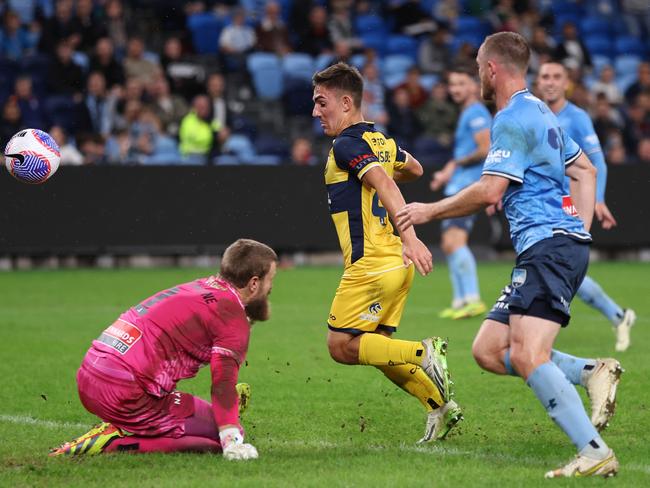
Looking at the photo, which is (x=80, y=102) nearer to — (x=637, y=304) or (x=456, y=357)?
(x=637, y=304)

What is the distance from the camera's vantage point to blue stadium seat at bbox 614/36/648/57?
24.0 meters

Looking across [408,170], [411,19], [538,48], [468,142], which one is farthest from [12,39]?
[408,170]

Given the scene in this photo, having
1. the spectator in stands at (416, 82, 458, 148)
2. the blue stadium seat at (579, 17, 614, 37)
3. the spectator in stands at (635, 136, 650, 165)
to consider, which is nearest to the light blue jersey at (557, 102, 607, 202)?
the spectator in stands at (416, 82, 458, 148)

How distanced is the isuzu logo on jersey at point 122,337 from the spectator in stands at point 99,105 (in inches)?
508

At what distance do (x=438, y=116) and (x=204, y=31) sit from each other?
4590 mm

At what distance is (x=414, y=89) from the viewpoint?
66.3 feet

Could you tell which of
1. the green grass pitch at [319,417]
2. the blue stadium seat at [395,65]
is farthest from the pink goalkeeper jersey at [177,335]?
the blue stadium seat at [395,65]

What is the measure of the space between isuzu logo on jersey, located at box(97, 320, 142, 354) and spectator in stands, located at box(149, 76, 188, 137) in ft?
43.3

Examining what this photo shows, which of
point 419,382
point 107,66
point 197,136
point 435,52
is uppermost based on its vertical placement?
point 107,66

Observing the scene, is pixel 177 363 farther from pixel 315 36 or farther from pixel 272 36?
pixel 315 36

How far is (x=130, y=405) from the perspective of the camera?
5.93 meters

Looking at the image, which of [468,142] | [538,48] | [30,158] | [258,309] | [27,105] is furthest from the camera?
[538,48]

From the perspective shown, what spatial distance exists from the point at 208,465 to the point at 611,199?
45.4 feet

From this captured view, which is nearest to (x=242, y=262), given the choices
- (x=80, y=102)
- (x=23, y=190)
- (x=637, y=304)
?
(x=637, y=304)
